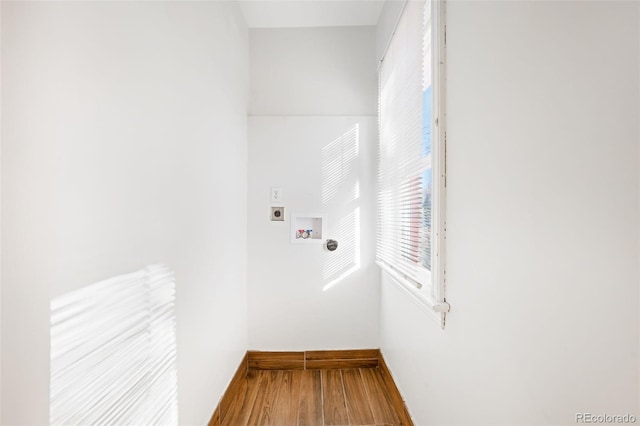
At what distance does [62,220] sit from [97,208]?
11 cm

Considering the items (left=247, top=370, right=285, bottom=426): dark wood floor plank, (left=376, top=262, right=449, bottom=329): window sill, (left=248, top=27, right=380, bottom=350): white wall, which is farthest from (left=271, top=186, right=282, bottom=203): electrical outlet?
(left=247, top=370, right=285, bottom=426): dark wood floor plank

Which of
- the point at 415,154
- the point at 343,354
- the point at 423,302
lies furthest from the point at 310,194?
the point at 423,302

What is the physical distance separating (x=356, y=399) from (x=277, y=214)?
4.31 feet

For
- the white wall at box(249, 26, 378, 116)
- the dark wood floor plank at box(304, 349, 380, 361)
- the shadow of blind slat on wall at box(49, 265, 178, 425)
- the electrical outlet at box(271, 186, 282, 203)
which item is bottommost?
the dark wood floor plank at box(304, 349, 380, 361)

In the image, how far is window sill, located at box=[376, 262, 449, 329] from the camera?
3.98ft

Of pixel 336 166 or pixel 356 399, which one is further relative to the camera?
pixel 336 166

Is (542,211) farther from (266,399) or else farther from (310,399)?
(266,399)

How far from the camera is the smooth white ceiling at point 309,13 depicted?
2.29 m

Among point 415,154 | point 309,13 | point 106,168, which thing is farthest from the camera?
point 309,13

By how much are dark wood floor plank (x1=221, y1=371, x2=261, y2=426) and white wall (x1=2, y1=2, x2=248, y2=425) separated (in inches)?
9.3

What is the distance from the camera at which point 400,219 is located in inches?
73.3

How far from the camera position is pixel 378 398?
6.88 feet

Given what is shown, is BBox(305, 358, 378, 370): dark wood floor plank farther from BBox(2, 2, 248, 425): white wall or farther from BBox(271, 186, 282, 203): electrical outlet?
BBox(271, 186, 282, 203): electrical outlet

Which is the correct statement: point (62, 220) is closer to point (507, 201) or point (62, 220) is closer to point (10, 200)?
point (10, 200)
